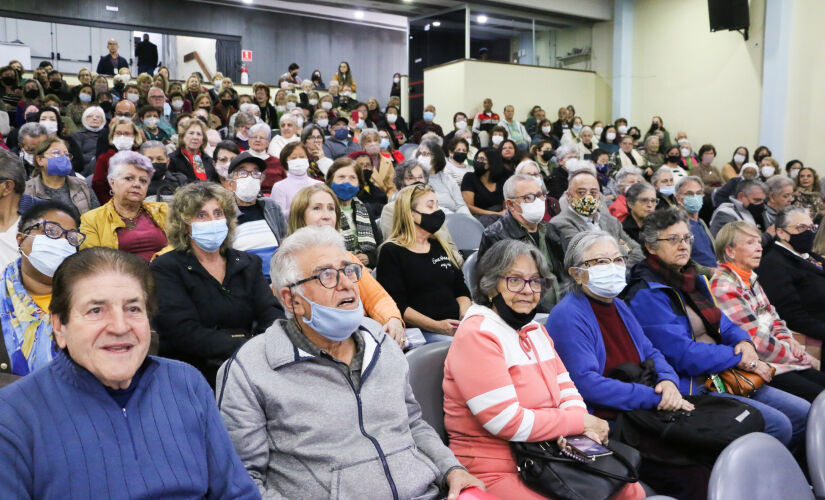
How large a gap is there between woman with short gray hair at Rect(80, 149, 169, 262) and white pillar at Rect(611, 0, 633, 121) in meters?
11.6

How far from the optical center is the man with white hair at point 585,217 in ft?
13.1

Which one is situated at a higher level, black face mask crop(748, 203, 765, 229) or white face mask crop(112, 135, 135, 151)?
white face mask crop(112, 135, 135, 151)

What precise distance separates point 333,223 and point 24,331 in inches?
60.0

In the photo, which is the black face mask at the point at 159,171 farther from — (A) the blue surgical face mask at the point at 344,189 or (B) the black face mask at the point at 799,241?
(B) the black face mask at the point at 799,241

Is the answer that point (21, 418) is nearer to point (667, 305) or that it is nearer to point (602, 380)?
point (602, 380)

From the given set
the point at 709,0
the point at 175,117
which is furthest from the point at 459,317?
the point at 709,0

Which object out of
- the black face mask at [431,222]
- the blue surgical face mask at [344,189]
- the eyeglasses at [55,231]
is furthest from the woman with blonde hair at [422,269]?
the eyeglasses at [55,231]

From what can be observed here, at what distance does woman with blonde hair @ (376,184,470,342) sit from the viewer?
333 cm

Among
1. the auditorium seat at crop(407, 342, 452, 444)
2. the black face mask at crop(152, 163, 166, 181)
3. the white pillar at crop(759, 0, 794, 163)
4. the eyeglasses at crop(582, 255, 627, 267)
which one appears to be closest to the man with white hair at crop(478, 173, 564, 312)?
the eyeglasses at crop(582, 255, 627, 267)

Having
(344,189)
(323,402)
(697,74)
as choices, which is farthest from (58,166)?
(697,74)

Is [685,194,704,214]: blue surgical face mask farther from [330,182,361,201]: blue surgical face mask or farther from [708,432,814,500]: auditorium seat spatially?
[708,432,814,500]: auditorium seat

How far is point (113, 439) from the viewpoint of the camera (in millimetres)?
1357

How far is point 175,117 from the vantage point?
8250mm

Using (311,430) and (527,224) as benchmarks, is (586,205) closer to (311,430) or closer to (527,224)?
(527,224)
